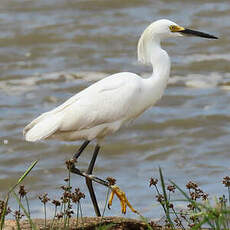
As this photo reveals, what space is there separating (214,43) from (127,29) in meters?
1.69

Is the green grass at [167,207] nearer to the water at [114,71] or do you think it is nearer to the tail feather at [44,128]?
the tail feather at [44,128]

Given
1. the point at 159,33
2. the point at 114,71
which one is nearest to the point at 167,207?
the point at 159,33

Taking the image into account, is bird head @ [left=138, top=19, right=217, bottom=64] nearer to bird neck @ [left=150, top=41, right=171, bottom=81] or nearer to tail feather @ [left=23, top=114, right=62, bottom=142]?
bird neck @ [left=150, top=41, right=171, bottom=81]

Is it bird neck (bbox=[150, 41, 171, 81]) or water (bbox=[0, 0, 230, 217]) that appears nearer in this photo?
bird neck (bbox=[150, 41, 171, 81])

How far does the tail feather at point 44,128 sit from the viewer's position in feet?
20.7

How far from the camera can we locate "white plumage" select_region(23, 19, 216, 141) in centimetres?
643

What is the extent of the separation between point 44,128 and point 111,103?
567mm

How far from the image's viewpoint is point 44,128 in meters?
6.36

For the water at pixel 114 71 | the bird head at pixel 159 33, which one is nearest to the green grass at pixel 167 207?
the bird head at pixel 159 33

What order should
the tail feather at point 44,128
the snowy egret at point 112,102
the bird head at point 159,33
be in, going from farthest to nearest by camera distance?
the bird head at point 159,33
the snowy egret at point 112,102
the tail feather at point 44,128

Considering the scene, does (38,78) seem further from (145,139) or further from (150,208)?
A: (150,208)

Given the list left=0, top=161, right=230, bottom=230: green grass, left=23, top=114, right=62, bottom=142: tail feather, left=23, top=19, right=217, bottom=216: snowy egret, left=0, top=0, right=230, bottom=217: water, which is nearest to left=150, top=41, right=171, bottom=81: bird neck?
left=23, top=19, right=217, bottom=216: snowy egret

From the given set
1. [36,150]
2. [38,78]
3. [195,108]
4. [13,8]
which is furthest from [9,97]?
[13,8]

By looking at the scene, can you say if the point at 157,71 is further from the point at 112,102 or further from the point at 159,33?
the point at 112,102
